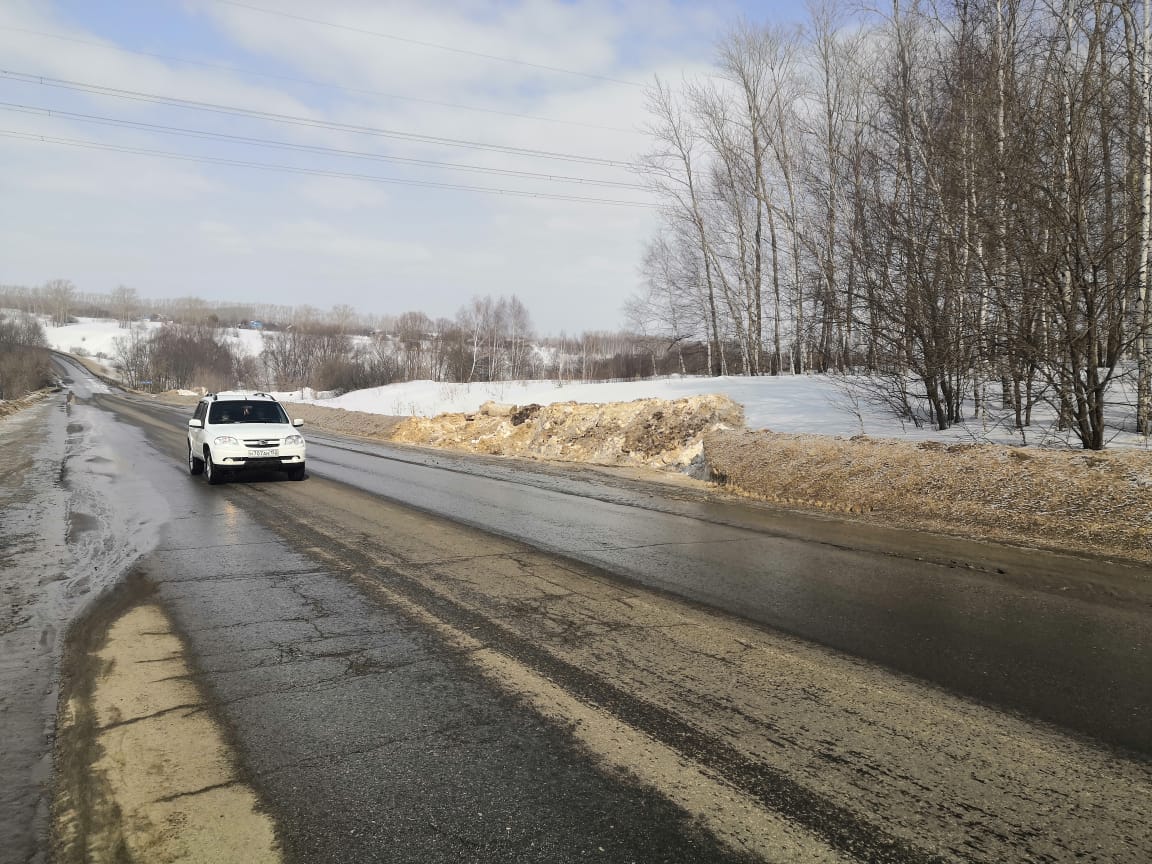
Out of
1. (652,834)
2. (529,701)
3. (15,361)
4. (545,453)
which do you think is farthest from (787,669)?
(15,361)

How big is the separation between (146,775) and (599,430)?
17.1 metres

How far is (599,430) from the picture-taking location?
20.1 metres

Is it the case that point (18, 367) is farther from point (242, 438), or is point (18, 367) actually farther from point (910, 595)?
point (910, 595)

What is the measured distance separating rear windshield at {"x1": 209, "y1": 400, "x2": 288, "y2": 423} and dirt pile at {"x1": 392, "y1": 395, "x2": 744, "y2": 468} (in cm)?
784

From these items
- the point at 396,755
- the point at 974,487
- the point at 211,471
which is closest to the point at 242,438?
the point at 211,471

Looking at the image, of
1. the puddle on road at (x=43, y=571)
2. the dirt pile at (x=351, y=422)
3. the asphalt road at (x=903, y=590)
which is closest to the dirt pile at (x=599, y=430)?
the dirt pile at (x=351, y=422)

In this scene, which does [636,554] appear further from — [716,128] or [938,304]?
[716,128]

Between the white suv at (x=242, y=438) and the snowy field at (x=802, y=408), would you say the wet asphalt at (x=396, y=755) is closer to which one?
the white suv at (x=242, y=438)

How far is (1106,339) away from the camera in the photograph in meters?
10.4

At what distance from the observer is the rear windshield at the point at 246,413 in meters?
14.7

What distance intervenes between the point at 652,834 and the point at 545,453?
724 inches

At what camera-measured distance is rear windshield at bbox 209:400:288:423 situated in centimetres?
1466

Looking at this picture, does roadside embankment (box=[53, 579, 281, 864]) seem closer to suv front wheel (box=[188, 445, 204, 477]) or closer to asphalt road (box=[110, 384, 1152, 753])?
asphalt road (box=[110, 384, 1152, 753])

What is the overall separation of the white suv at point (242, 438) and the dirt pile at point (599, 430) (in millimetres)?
7809
